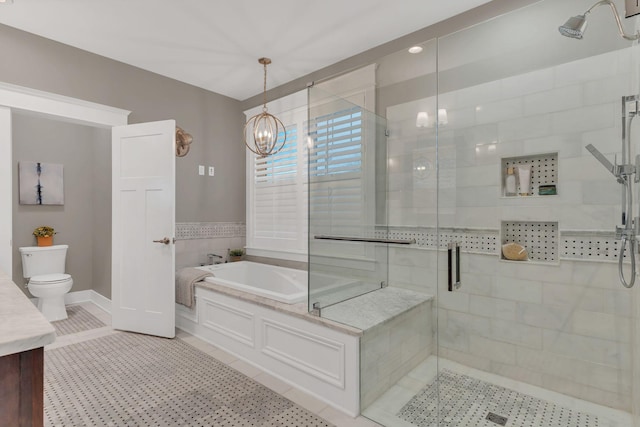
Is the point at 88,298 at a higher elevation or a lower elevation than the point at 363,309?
lower

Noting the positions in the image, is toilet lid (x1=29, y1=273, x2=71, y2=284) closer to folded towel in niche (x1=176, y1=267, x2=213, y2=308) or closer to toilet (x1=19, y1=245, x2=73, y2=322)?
toilet (x1=19, y1=245, x2=73, y2=322)

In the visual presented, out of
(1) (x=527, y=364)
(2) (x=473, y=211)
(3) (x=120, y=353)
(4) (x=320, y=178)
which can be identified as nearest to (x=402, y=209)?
(2) (x=473, y=211)

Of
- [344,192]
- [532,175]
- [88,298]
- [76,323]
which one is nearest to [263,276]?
[344,192]

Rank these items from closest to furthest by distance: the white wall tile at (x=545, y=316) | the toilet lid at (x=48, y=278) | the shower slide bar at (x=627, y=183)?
the shower slide bar at (x=627, y=183)
the white wall tile at (x=545, y=316)
the toilet lid at (x=48, y=278)

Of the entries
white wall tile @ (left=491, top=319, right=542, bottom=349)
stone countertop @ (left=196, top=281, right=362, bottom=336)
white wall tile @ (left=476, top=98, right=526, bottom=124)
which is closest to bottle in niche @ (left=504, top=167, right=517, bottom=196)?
white wall tile @ (left=476, top=98, right=526, bottom=124)

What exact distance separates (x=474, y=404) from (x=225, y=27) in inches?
123

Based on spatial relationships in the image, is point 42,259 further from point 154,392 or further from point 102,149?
point 154,392

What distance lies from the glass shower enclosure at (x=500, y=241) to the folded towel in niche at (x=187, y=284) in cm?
134

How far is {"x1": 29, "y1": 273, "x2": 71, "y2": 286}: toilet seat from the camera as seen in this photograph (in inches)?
139

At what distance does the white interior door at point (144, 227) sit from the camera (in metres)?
3.11

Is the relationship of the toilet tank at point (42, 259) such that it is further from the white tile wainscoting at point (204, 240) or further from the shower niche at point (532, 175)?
the shower niche at point (532, 175)

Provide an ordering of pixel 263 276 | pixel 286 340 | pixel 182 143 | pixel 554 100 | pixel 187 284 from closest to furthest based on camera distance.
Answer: pixel 554 100, pixel 286 340, pixel 187 284, pixel 182 143, pixel 263 276

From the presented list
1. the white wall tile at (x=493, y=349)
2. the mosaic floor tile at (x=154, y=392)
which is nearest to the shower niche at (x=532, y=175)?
the white wall tile at (x=493, y=349)

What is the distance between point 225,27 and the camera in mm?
2717
